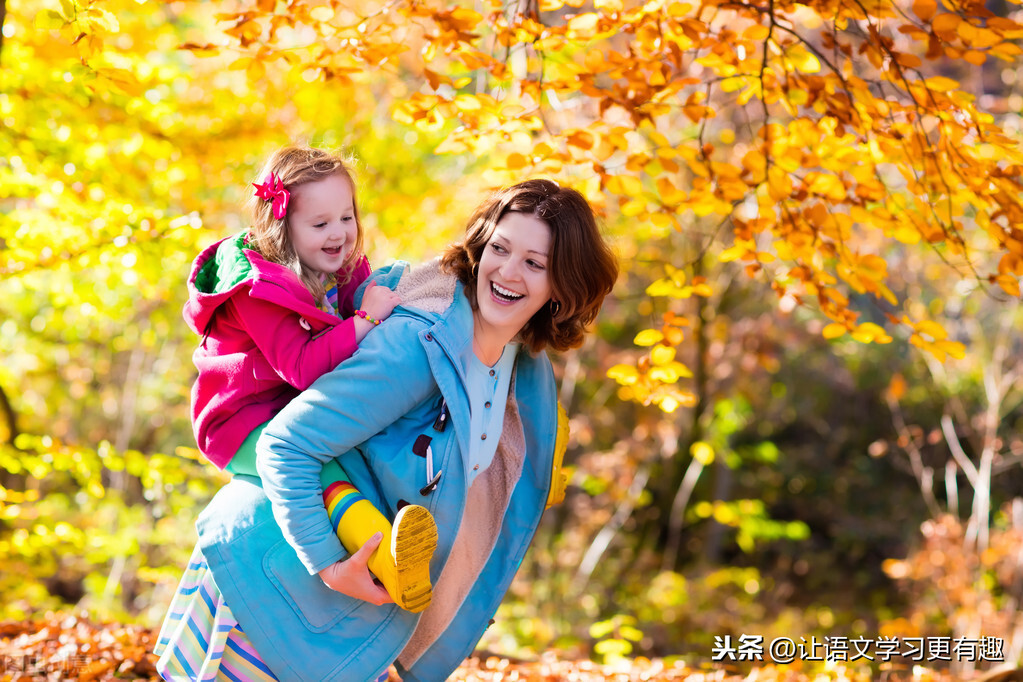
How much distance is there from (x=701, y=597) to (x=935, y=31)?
17.5 feet

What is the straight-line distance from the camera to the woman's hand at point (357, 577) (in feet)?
5.91

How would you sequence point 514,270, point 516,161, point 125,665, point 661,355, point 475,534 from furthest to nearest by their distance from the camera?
1. point 125,665
2. point 661,355
3. point 516,161
4. point 475,534
5. point 514,270

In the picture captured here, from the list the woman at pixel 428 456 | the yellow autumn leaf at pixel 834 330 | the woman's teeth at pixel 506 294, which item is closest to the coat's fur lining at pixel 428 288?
the woman at pixel 428 456

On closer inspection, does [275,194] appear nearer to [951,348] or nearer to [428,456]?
[428,456]

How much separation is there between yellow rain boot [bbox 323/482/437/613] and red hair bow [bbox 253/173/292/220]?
69 cm

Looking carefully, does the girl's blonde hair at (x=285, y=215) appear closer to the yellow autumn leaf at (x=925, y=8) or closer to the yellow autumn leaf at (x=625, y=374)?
the yellow autumn leaf at (x=625, y=374)

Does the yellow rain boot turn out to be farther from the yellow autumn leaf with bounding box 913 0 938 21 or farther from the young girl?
the yellow autumn leaf with bounding box 913 0 938 21

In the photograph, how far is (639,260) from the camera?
562 cm

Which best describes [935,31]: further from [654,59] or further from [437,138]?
[437,138]

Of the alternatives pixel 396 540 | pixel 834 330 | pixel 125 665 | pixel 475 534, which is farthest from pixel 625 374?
pixel 125 665

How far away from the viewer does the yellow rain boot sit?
1750mm

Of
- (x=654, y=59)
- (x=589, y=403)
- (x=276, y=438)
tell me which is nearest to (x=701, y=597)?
(x=589, y=403)

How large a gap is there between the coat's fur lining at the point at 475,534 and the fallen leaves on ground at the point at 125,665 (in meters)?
1.08

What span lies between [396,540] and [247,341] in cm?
60
